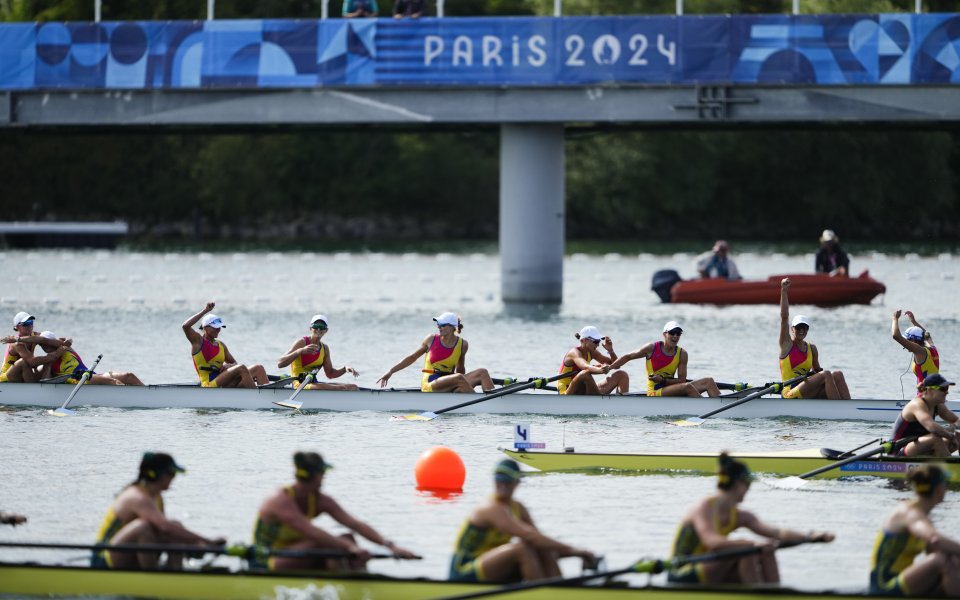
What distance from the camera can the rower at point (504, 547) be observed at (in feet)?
36.4

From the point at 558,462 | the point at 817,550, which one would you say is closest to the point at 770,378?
the point at 558,462

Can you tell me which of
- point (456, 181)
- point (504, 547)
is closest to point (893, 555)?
point (504, 547)

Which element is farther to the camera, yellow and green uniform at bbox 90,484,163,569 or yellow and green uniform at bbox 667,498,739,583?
yellow and green uniform at bbox 90,484,163,569

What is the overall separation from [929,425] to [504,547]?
605 cm

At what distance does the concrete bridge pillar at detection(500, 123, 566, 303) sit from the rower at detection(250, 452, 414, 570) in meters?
22.4

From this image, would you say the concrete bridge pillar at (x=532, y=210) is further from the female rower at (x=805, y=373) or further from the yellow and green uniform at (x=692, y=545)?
the yellow and green uniform at (x=692, y=545)

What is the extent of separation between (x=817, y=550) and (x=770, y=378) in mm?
12106

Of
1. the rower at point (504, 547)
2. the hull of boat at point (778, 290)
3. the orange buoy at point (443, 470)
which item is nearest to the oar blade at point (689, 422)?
the orange buoy at point (443, 470)

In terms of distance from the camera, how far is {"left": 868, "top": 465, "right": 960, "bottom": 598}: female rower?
10922mm

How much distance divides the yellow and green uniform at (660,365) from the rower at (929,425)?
442 cm

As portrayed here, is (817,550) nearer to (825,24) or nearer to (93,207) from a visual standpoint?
(825,24)

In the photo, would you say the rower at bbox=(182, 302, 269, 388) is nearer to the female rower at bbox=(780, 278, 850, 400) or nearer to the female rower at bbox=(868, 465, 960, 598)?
the female rower at bbox=(780, 278, 850, 400)

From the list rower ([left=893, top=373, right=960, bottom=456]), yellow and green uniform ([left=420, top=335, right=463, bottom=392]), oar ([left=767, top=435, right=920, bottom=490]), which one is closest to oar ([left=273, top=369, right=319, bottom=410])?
yellow and green uniform ([left=420, top=335, right=463, bottom=392])

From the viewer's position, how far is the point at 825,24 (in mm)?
30500
